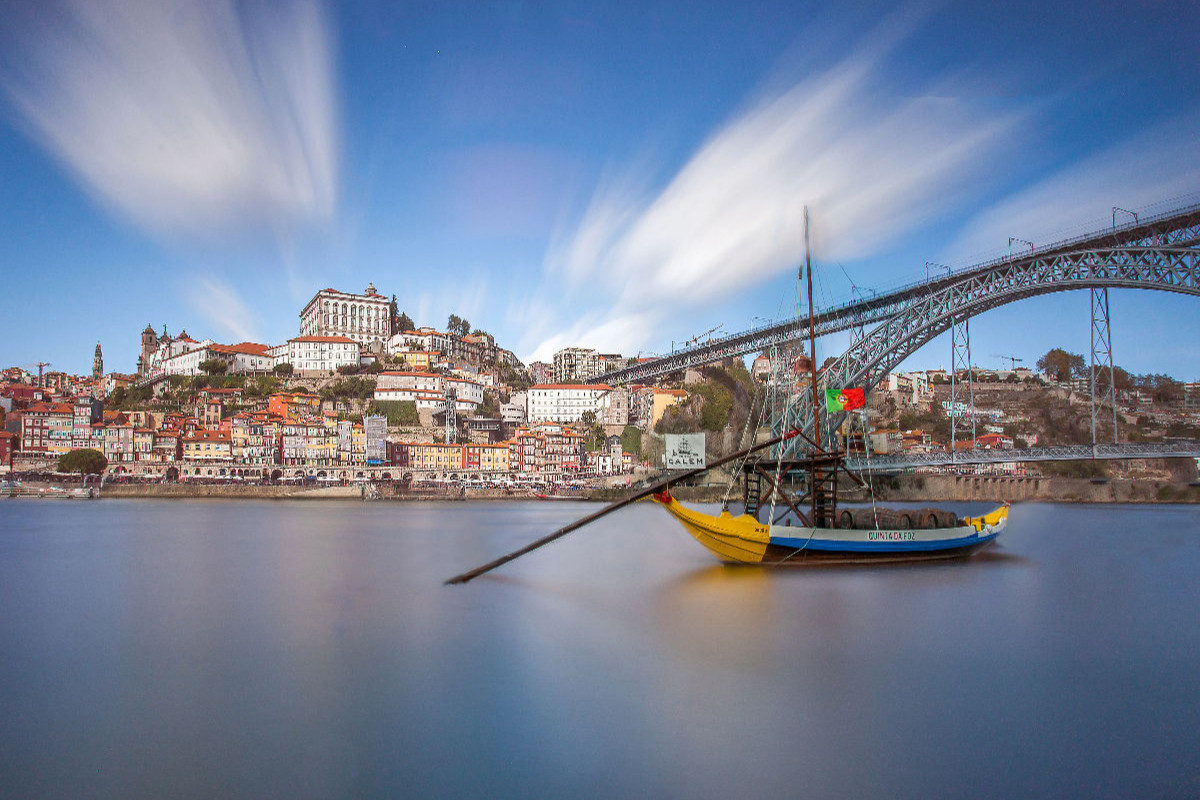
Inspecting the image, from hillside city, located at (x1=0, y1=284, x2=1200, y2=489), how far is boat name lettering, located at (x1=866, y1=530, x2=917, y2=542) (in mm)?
19173

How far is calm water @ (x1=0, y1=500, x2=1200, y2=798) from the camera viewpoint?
4633mm

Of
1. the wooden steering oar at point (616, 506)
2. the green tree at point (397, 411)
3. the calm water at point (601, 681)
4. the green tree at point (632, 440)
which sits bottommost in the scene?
the calm water at point (601, 681)

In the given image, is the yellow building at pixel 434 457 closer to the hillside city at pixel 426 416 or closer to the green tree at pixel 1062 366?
the hillside city at pixel 426 416

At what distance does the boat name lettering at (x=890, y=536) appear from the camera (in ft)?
38.0

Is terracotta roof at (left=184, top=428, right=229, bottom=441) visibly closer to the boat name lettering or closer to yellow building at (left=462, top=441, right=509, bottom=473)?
yellow building at (left=462, top=441, right=509, bottom=473)

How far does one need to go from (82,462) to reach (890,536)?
43.4 m

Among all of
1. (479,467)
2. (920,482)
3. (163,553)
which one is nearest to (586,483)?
(479,467)

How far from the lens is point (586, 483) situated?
39.6 m

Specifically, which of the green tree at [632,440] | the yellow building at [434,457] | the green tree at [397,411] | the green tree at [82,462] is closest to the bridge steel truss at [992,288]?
the green tree at [632,440]

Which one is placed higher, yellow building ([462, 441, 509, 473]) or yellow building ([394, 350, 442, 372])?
yellow building ([394, 350, 442, 372])

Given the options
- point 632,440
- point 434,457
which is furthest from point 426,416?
point 632,440

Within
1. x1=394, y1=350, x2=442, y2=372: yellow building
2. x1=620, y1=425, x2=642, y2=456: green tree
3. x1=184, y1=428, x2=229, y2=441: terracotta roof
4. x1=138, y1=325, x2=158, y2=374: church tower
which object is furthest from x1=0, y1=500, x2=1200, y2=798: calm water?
x1=138, y1=325, x2=158, y2=374: church tower

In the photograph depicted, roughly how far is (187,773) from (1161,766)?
19.1 feet

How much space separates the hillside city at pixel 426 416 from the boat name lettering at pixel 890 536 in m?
19.2
